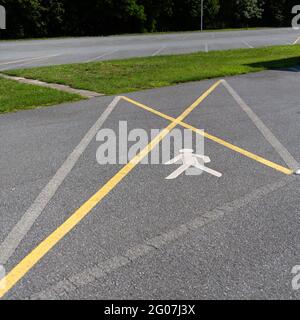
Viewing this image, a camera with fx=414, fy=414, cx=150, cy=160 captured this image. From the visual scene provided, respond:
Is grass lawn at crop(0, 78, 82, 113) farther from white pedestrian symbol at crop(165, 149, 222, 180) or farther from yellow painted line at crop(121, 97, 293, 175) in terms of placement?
white pedestrian symbol at crop(165, 149, 222, 180)

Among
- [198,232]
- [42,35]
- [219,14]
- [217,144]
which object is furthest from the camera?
[219,14]

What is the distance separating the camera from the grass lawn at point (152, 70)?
1254cm

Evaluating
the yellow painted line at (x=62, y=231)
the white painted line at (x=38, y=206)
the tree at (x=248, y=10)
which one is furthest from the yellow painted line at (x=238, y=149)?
the tree at (x=248, y=10)

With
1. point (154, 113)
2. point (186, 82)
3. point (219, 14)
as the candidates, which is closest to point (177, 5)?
point (219, 14)

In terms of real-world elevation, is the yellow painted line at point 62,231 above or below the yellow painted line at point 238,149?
below

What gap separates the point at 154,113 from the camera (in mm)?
9062

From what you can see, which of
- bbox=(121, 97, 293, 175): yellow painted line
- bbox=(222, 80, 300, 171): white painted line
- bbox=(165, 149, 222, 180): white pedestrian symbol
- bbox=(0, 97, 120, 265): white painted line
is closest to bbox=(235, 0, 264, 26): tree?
bbox=(222, 80, 300, 171): white painted line

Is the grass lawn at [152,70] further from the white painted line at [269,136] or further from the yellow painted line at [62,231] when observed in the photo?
the yellow painted line at [62,231]

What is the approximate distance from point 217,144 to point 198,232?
289 cm

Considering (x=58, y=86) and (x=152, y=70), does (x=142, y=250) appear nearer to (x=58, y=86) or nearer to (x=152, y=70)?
(x=58, y=86)

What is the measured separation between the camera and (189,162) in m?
6.01

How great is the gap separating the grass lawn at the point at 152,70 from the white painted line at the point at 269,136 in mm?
3250

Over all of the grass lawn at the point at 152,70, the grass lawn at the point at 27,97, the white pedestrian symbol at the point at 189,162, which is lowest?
the white pedestrian symbol at the point at 189,162
